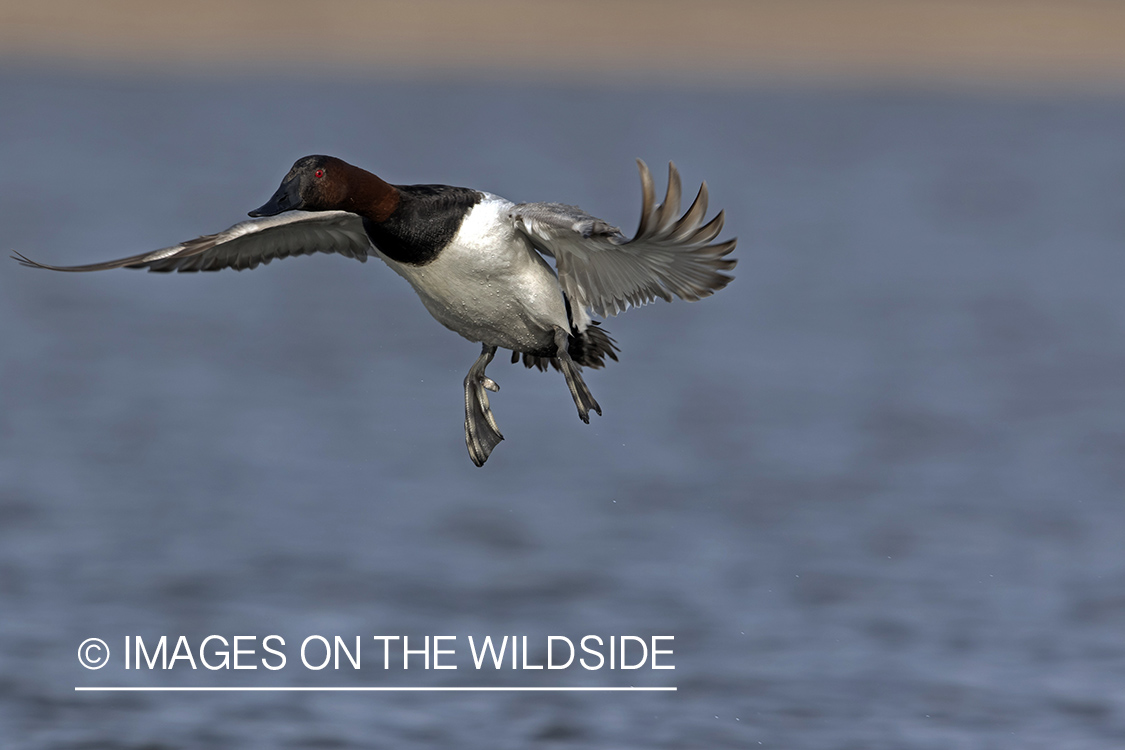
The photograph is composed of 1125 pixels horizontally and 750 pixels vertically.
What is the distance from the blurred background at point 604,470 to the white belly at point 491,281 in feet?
9.37

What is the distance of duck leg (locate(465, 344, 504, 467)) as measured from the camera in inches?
343

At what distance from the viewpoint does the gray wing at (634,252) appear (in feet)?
22.1

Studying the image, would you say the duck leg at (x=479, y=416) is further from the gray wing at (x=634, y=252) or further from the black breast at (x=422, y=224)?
the black breast at (x=422, y=224)

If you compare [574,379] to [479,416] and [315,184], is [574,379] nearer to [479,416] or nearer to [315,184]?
[479,416]

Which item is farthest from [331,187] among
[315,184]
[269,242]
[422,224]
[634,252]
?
[634,252]

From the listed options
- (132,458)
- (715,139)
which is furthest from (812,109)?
(132,458)

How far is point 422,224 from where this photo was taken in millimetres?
7551

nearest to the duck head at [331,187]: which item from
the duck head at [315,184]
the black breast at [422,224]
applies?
the duck head at [315,184]

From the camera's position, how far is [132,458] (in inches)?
610

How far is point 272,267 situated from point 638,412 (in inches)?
450

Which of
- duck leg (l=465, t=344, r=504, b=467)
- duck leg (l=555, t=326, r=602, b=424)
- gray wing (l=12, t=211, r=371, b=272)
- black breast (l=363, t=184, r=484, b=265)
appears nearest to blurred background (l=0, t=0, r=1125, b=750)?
duck leg (l=465, t=344, r=504, b=467)

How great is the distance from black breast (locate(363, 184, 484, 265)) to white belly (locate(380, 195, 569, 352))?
0.04m

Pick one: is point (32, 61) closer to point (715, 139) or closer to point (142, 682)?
point (715, 139)

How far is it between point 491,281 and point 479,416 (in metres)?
1.35
